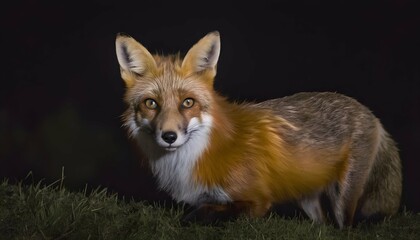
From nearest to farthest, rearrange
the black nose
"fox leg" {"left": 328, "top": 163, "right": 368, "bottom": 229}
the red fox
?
the black nose → the red fox → "fox leg" {"left": 328, "top": 163, "right": 368, "bottom": 229}

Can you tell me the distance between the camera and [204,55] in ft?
12.3

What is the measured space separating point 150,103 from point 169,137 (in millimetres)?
273

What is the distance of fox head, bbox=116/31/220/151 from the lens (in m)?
3.54

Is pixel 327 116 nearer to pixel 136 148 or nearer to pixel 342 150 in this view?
pixel 342 150

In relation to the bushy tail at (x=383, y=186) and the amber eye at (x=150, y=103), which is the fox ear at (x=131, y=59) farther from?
the bushy tail at (x=383, y=186)

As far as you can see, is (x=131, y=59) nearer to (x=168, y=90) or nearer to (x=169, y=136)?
(x=168, y=90)

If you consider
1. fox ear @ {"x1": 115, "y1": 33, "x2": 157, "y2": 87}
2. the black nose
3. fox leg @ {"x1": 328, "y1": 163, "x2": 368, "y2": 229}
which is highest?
fox ear @ {"x1": 115, "y1": 33, "x2": 157, "y2": 87}

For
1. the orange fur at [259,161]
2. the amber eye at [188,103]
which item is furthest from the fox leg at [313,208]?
the amber eye at [188,103]

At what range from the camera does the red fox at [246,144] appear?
144 inches

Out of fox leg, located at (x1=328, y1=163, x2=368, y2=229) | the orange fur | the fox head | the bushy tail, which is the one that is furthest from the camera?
the bushy tail

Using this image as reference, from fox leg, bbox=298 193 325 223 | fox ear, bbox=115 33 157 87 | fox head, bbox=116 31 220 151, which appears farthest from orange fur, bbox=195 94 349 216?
fox ear, bbox=115 33 157 87

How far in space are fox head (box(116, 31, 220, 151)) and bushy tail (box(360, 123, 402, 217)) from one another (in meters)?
1.31

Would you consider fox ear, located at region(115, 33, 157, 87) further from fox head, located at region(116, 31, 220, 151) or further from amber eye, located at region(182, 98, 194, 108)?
amber eye, located at region(182, 98, 194, 108)

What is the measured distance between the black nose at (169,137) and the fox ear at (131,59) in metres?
0.46
